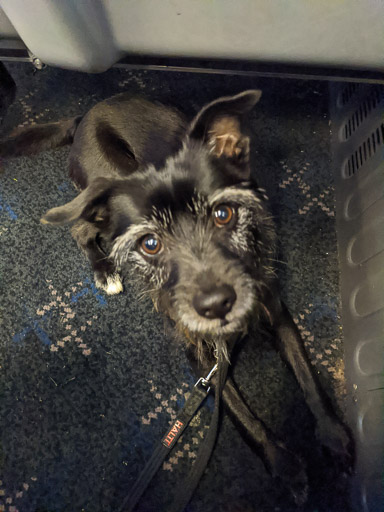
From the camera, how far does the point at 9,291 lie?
7.79 feet

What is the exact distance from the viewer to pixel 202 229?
161cm

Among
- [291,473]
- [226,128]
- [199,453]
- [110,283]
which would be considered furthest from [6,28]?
[291,473]

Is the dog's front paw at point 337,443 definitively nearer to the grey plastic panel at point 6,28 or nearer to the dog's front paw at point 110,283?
the dog's front paw at point 110,283

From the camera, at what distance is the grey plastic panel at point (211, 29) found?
1478mm

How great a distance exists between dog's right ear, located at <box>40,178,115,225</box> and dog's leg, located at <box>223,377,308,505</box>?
112 cm

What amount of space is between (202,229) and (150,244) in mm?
257

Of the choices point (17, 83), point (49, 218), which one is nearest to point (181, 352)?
point (49, 218)

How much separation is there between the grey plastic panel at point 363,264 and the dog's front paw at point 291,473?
260 mm

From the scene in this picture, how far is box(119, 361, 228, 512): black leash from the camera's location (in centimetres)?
179

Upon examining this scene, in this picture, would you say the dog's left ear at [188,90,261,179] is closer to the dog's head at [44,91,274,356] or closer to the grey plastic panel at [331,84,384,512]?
the dog's head at [44,91,274,356]

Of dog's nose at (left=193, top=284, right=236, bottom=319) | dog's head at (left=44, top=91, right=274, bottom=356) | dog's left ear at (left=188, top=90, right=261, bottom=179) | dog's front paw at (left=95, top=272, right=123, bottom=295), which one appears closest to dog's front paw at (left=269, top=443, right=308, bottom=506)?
dog's head at (left=44, top=91, right=274, bottom=356)

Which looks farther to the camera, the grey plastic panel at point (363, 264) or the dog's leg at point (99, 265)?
the dog's leg at point (99, 265)

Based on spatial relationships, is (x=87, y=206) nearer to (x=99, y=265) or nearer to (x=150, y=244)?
(x=150, y=244)

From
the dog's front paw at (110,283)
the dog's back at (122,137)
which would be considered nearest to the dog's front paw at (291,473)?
the dog's front paw at (110,283)
